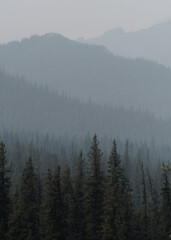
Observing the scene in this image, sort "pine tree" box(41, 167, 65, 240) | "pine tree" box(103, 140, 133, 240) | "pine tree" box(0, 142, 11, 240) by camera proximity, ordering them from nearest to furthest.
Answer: "pine tree" box(103, 140, 133, 240) → "pine tree" box(41, 167, 65, 240) → "pine tree" box(0, 142, 11, 240)

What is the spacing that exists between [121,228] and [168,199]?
21.9ft

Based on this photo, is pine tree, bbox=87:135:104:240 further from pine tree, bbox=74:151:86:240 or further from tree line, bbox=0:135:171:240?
pine tree, bbox=74:151:86:240

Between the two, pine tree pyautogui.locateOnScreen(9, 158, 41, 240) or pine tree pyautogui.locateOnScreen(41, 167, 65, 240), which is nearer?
pine tree pyautogui.locateOnScreen(41, 167, 65, 240)

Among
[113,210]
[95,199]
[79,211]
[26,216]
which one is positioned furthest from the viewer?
[79,211]

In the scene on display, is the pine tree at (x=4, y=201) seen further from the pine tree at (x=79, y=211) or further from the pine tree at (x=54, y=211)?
the pine tree at (x=79, y=211)

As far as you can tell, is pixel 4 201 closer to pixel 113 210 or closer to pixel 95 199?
pixel 95 199

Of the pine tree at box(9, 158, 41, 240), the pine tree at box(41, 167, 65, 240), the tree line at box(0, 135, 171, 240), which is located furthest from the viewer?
the pine tree at box(9, 158, 41, 240)

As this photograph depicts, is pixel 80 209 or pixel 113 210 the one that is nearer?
pixel 113 210

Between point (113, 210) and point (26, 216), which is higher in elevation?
point (113, 210)

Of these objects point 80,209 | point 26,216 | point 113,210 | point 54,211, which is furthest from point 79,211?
point 113,210

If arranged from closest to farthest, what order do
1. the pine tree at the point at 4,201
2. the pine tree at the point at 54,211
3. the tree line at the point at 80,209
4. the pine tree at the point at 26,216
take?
the tree line at the point at 80,209, the pine tree at the point at 54,211, the pine tree at the point at 26,216, the pine tree at the point at 4,201

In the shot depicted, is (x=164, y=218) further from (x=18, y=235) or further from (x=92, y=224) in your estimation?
(x=18, y=235)

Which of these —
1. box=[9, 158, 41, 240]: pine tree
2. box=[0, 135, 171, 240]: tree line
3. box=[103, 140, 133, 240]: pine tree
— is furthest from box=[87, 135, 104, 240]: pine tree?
box=[9, 158, 41, 240]: pine tree

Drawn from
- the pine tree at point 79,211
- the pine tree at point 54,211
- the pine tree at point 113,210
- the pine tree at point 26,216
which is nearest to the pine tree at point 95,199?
the pine tree at point 113,210
